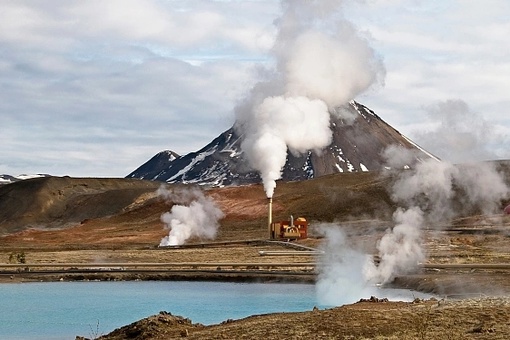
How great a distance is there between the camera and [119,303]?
5241 cm

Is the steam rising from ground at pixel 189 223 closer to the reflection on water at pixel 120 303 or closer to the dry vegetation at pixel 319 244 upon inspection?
the dry vegetation at pixel 319 244

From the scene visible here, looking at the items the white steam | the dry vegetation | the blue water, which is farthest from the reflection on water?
the dry vegetation

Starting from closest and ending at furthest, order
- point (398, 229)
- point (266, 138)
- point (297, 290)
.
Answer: point (297, 290) → point (398, 229) → point (266, 138)

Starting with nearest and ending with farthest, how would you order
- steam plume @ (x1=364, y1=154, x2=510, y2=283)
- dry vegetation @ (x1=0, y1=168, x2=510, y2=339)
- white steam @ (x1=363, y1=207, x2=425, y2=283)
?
1. dry vegetation @ (x1=0, y1=168, x2=510, y2=339)
2. white steam @ (x1=363, y1=207, x2=425, y2=283)
3. steam plume @ (x1=364, y1=154, x2=510, y2=283)

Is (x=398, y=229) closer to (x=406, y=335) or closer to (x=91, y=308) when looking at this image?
(x=91, y=308)

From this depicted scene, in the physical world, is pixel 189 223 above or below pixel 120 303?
above

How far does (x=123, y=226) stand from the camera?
176 metres

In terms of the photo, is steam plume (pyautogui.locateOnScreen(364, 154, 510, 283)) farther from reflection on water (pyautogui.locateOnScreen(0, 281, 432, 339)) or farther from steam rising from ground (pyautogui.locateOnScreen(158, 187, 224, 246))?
steam rising from ground (pyautogui.locateOnScreen(158, 187, 224, 246))

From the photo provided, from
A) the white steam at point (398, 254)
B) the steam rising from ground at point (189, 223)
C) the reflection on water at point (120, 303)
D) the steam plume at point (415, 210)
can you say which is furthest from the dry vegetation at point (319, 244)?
the reflection on water at point (120, 303)

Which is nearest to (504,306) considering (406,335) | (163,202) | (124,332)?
(406,335)

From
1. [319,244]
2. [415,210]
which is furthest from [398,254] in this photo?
[319,244]

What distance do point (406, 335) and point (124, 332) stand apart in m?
12.2

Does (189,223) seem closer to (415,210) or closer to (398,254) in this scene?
(415,210)

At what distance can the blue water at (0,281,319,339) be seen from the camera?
4166cm
